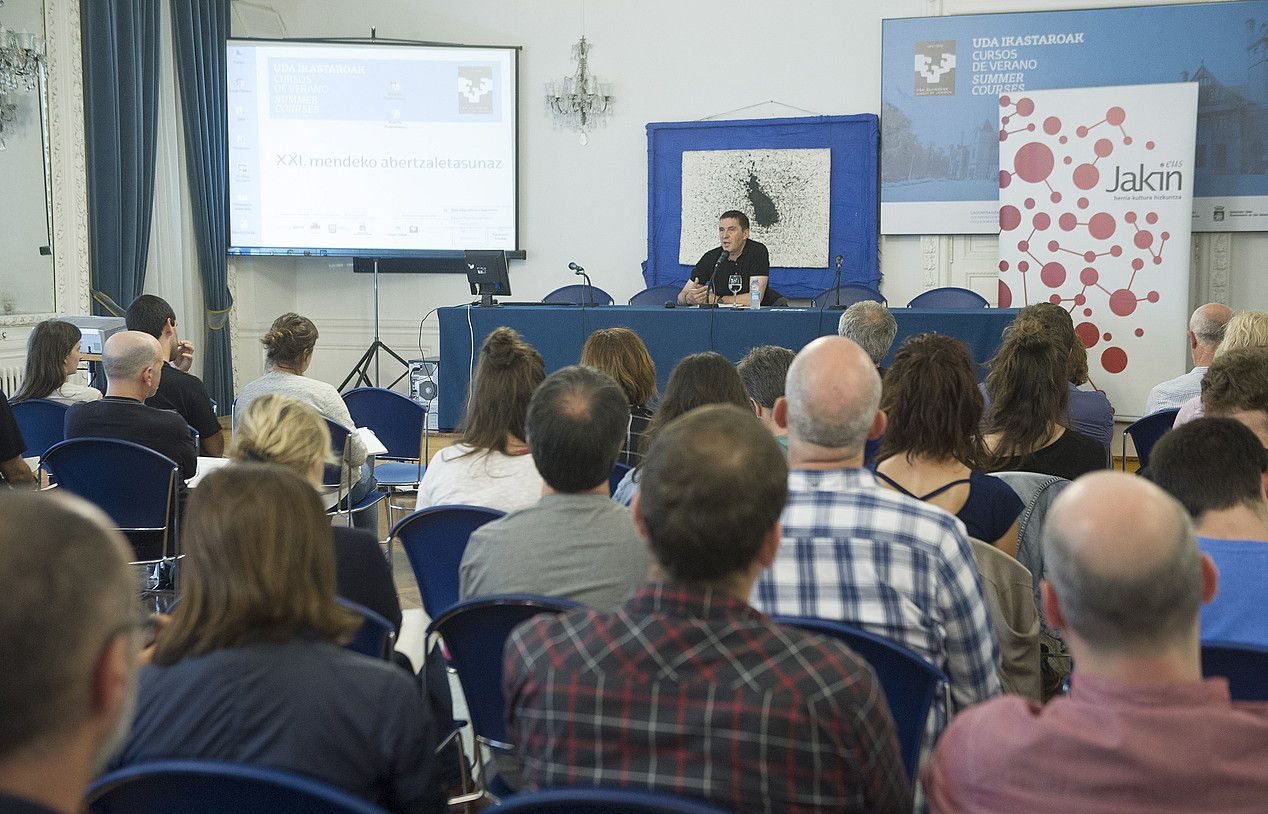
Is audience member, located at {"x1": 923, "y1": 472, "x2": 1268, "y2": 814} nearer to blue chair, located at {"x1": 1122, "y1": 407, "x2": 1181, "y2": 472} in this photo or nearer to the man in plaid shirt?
the man in plaid shirt

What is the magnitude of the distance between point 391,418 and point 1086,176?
4.74 metres

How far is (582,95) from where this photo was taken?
335 inches

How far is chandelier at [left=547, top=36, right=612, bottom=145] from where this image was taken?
850cm

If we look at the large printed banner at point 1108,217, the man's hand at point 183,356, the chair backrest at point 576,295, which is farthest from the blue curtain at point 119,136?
the large printed banner at point 1108,217

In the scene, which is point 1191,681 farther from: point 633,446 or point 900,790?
point 633,446

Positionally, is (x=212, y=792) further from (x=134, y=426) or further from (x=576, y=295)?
(x=576, y=295)

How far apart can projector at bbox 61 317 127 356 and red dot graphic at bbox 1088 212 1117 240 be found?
564 cm

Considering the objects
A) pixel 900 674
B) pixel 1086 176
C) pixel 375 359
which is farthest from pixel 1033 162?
pixel 900 674

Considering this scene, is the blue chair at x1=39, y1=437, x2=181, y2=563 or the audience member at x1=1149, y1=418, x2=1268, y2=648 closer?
the audience member at x1=1149, y1=418, x2=1268, y2=648

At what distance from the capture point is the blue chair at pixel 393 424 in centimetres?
477

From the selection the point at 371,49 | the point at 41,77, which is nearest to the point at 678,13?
the point at 371,49

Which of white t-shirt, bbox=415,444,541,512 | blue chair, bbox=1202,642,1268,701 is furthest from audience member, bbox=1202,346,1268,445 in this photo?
white t-shirt, bbox=415,444,541,512

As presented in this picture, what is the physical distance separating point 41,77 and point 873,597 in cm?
662

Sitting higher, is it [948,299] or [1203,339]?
[948,299]
